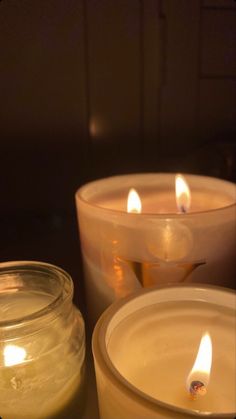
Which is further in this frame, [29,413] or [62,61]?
[62,61]

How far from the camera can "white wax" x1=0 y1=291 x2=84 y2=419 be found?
0.99ft

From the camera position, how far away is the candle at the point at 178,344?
0.32 meters

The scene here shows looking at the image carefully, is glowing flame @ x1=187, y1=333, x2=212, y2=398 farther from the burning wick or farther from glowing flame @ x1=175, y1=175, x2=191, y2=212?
glowing flame @ x1=175, y1=175, x2=191, y2=212

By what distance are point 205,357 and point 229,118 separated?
0.27 meters

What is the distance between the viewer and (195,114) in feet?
1.56

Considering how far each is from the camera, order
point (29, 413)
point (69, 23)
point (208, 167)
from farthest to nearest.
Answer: point (208, 167) < point (69, 23) < point (29, 413)

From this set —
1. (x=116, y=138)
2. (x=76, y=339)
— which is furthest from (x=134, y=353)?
(x=116, y=138)

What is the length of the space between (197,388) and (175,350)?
0.13 ft

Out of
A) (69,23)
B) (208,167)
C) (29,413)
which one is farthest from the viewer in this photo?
(208,167)

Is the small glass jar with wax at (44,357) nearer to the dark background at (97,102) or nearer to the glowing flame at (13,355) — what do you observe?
the glowing flame at (13,355)

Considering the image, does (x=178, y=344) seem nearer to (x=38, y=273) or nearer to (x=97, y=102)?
(x=38, y=273)

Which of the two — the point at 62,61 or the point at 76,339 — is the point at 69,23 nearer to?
the point at 62,61

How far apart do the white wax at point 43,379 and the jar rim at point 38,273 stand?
1cm

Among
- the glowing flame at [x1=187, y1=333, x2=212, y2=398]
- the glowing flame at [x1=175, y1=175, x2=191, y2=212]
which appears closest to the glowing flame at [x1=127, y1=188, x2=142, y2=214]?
the glowing flame at [x1=175, y1=175, x2=191, y2=212]
